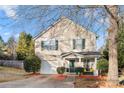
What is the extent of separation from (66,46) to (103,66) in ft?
2.35

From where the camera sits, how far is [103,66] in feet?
29.2

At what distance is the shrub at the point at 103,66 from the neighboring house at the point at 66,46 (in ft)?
0.25

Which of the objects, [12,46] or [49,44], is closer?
[12,46]

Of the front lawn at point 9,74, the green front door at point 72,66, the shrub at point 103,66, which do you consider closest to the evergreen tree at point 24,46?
the front lawn at point 9,74

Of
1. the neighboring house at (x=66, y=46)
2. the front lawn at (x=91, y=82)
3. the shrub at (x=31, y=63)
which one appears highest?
the neighboring house at (x=66, y=46)

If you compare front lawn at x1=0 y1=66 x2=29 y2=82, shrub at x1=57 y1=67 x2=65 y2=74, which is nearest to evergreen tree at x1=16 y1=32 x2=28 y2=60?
front lawn at x1=0 y1=66 x2=29 y2=82

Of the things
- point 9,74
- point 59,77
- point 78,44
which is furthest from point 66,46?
point 9,74

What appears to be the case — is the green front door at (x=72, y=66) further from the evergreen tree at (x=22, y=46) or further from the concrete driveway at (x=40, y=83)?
the evergreen tree at (x=22, y=46)

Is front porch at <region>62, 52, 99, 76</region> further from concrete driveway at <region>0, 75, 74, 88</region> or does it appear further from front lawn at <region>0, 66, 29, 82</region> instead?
front lawn at <region>0, 66, 29, 82</region>

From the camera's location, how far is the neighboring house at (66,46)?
8945 millimetres

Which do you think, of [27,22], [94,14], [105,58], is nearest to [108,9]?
[94,14]

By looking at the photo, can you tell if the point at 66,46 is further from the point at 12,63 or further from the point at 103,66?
the point at 12,63
